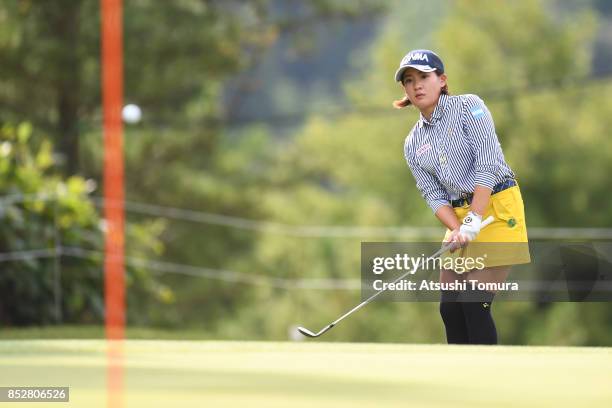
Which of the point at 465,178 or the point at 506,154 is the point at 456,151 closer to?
the point at 465,178

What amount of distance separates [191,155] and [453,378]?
26.3 m

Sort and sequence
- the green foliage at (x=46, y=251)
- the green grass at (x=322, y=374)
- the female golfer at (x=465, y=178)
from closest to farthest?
the green grass at (x=322, y=374), the female golfer at (x=465, y=178), the green foliage at (x=46, y=251)

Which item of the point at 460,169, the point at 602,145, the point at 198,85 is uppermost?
the point at 602,145

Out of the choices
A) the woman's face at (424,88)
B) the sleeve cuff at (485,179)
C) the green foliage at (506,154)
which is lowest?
the sleeve cuff at (485,179)

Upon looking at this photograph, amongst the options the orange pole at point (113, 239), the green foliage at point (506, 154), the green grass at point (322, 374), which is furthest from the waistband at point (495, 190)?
the green foliage at point (506, 154)

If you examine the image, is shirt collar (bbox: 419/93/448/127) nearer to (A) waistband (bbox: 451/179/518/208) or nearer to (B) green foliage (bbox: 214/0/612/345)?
(A) waistband (bbox: 451/179/518/208)

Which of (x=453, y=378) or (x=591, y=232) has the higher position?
(x=591, y=232)

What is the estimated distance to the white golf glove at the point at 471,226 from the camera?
20.7ft

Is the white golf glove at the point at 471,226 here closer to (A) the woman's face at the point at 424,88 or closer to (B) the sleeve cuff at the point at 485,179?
(B) the sleeve cuff at the point at 485,179

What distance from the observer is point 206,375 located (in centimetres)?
687

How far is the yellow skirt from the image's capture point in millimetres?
6496

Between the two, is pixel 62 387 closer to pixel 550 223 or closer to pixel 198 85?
pixel 198 85

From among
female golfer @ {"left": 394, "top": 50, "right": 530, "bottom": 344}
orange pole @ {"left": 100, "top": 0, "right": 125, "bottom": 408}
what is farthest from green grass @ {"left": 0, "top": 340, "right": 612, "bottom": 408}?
female golfer @ {"left": 394, "top": 50, "right": 530, "bottom": 344}

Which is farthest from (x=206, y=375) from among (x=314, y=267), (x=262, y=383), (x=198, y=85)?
(x=314, y=267)
